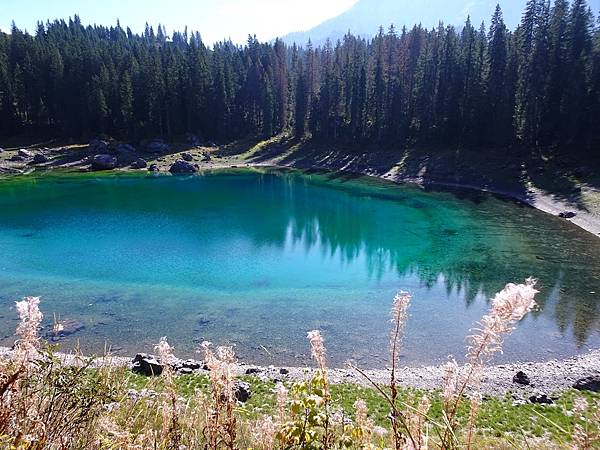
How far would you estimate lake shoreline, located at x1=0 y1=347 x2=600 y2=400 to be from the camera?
1711 cm

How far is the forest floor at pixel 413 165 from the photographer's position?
47438 millimetres

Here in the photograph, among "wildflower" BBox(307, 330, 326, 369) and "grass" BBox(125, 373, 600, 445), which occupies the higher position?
"wildflower" BBox(307, 330, 326, 369)

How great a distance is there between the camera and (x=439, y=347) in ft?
68.0

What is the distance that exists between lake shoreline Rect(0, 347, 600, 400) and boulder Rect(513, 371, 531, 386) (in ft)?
0.41

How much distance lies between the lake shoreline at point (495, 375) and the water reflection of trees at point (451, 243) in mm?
3567

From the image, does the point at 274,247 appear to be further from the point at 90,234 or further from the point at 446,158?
the point at 446,158

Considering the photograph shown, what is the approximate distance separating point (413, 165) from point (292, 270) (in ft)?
136

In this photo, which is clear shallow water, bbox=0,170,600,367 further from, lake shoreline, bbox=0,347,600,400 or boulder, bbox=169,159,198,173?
boulder, bbox=169,159,198,173

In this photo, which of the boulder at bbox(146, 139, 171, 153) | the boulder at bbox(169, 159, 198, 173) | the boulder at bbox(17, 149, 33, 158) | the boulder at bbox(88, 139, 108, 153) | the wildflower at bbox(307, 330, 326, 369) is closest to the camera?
the wildflower at bbox(307, 330, 326, 369)

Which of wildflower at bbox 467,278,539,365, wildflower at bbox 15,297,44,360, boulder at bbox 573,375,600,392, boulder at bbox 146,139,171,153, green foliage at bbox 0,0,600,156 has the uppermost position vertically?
green foliage at bbox 0,0,600,156

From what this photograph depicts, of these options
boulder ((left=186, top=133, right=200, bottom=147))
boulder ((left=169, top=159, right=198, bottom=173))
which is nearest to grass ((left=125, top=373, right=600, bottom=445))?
boulder ((left=169, top=159, right=198, bottom=173))

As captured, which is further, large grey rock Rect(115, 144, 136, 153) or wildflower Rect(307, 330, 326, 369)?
large grey rock Rect(115, 144, 136, 153)

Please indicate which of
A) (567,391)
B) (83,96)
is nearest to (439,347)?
(567,391)

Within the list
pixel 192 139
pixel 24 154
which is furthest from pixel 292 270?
pixel 24 154
